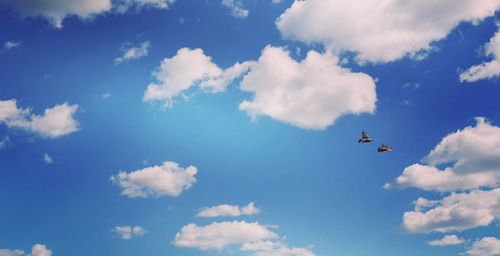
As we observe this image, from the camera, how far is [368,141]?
515ft

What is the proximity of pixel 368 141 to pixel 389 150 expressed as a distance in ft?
25.9

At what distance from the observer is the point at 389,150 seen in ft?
529
